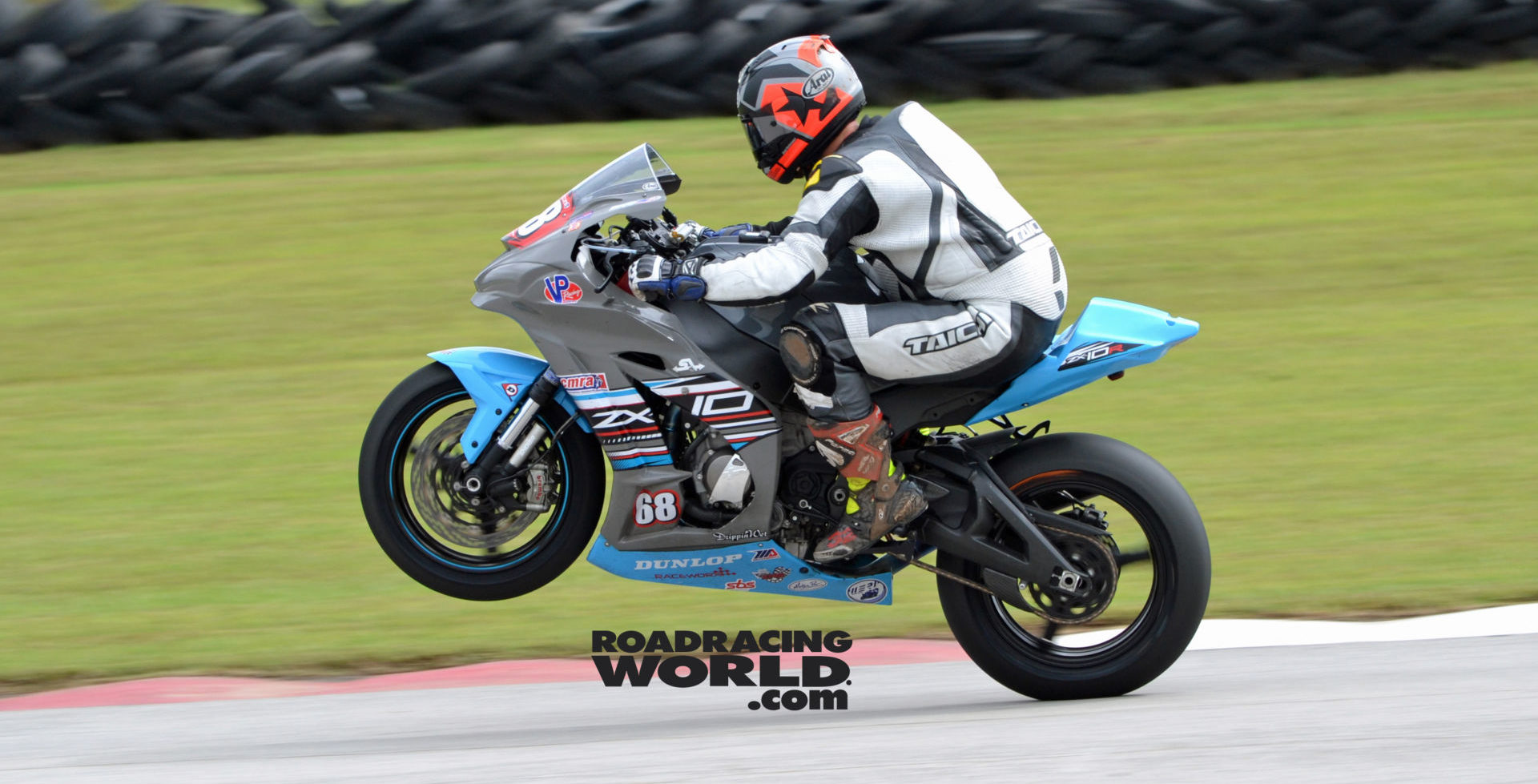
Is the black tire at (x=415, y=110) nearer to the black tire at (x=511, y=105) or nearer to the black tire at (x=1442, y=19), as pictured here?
the black tire at (x=511, y=105)

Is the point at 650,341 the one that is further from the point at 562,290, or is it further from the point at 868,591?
the point at 868,591

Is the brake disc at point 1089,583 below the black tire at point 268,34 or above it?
below

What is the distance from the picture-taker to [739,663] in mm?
5312

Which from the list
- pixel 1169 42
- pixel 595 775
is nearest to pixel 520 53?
pixel 1169 42

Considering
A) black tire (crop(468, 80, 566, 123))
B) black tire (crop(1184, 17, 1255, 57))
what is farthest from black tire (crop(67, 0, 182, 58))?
black tire (crop(1184, 17, 1255, 57))

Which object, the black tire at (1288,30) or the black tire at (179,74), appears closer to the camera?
the black tire at (179,74)

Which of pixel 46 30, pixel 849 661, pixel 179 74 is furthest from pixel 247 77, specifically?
pixel 849 661

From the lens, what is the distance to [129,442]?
7.98 metres

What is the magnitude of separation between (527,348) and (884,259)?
5.10 m

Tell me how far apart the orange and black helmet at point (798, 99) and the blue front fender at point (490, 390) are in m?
0.96

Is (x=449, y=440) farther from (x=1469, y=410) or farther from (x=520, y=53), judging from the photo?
Result: (x=520, y=53)

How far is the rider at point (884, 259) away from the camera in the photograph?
4500 mm

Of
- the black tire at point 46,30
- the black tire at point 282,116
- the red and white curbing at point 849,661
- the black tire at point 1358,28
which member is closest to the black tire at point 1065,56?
the black tire at point 1358,28

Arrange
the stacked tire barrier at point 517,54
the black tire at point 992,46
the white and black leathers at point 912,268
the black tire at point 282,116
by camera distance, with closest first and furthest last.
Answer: the white and black leathers at point 912,268, the stacked tire barrier at point 517,54, the black tire at point 282,116, the black tire at point 992,46
